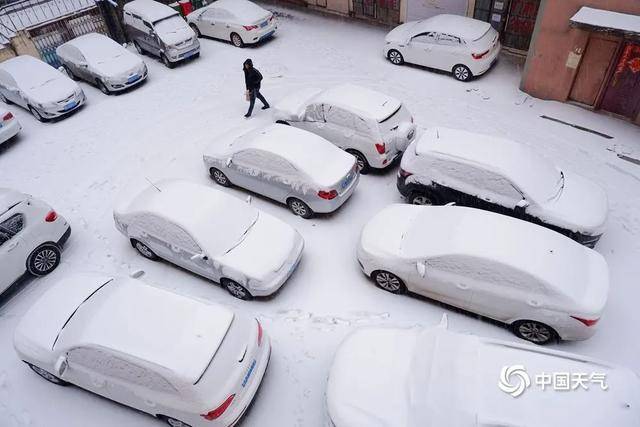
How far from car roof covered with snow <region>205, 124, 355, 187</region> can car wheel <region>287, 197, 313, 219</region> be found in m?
0.72

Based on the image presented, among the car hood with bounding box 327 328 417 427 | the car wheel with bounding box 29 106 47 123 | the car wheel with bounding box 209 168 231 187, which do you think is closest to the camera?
the car hood with bounding box 327 328 417 427

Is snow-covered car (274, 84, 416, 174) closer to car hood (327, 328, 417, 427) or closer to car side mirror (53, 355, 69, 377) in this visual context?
car hood (327, 328, 417, 427)

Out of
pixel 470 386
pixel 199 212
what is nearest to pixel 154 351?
pixel 199 212

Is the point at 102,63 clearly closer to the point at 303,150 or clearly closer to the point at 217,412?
the point at 303,150

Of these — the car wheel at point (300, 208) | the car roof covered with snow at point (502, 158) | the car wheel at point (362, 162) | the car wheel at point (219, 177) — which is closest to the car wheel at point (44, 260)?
the car wheel at point (219, 177)

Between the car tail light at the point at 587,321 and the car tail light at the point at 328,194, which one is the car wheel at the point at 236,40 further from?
the car tail light at the point at 587,321

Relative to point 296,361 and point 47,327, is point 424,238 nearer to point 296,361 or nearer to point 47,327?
point 296,361

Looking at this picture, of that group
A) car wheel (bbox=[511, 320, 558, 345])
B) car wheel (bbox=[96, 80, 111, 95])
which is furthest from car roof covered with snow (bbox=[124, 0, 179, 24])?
car wheel (bbox=[511, 320, 558, 345])

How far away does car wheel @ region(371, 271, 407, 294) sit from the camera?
7.44 metres

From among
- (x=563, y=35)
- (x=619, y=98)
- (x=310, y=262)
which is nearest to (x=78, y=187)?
(x=310, y=262)

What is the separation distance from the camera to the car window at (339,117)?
9.73 m

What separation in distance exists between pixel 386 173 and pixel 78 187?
757cm

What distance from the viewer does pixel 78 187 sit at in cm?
1057

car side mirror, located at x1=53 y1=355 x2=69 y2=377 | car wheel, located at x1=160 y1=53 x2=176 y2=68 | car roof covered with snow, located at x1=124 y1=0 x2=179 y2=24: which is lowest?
car wheel, located at x1=160 y1=53 x2=176 y2=68
